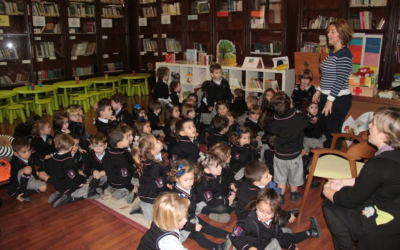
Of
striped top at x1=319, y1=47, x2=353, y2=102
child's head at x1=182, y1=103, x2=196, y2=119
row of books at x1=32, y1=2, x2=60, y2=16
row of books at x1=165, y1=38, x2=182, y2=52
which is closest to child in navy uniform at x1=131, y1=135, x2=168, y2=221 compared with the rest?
child's head at x1=182, y1=103, x2=196, y2=119

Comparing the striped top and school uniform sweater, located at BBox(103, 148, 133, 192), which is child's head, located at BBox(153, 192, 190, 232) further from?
the striped top

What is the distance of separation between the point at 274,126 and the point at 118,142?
5.58ft

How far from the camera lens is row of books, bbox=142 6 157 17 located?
10.2 meters

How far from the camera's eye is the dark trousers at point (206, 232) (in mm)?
2996

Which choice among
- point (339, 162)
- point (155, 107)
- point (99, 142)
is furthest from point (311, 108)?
point (99, 142)

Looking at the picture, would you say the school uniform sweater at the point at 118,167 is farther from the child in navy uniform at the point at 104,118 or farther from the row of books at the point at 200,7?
the row of books at the point at 200,7

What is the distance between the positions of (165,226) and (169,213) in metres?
0.09

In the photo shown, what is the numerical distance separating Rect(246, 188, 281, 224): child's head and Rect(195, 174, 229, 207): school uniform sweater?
0.83 metres

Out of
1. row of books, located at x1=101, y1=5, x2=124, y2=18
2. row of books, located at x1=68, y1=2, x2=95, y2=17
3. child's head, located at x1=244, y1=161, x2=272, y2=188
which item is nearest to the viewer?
child's head, located at x1=244, y1=161, x2=272, y2=188

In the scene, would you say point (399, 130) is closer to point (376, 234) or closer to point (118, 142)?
→ point (376, 234)

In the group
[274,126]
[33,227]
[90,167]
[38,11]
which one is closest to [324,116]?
[274,126]

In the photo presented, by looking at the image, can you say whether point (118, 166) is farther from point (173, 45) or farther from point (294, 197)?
point (173, 45)

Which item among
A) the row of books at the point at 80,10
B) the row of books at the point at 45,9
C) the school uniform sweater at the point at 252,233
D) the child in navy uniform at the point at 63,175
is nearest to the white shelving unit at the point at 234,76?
the row of books at the point at 80,10

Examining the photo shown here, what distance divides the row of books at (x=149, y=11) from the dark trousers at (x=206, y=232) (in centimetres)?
823
